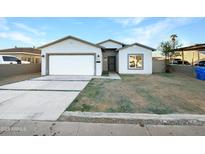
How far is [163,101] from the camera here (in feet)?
21.7

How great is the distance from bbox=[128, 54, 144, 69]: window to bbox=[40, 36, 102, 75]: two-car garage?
13.3ft

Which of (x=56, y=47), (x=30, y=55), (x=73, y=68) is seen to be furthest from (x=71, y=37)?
(x=30, y=55)

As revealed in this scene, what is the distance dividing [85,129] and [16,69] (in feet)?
52.9

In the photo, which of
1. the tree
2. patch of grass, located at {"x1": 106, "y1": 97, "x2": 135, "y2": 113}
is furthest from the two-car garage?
the tree

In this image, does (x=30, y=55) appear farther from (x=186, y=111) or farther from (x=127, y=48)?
(x=186, y=111)

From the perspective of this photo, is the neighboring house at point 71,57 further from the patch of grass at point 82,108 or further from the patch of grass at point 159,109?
the patch of grass at point 159,109

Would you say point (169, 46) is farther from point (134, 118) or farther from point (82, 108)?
point (134, 118)

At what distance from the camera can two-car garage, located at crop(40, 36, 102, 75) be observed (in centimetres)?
1694

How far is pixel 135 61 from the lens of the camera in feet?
63.2

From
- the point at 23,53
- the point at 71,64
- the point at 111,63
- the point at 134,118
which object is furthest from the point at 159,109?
the point at 23,53

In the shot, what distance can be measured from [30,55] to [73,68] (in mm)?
17457

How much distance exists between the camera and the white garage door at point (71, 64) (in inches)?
671

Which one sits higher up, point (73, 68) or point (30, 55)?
point (30, 55)

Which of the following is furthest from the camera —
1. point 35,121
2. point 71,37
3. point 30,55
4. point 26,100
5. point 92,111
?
point 30,55
